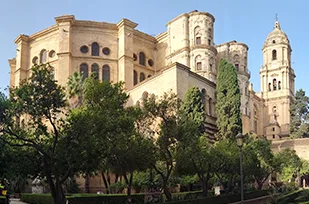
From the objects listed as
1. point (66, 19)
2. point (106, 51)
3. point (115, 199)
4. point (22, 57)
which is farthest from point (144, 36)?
point (115, 199)

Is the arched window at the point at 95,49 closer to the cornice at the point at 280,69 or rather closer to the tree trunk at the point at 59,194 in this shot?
the tree trunk at the point at 59,194

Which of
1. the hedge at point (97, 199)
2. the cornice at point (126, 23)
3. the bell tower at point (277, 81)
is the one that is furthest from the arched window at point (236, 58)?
the hedge at point (97, 199)

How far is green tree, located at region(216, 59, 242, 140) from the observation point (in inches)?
1563

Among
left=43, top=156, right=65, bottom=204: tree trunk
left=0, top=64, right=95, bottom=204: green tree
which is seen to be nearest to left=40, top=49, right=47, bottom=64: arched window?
left=0, top=64, right=95, bottom=204: green tree

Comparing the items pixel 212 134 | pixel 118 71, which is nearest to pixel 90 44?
pixel 118 71

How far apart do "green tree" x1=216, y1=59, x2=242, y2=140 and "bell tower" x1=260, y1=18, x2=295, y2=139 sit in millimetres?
28224

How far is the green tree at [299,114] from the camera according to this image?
6517 centimetres

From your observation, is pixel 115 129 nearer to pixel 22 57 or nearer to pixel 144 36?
pixel 144 36

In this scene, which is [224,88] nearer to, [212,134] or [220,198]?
[212,134]

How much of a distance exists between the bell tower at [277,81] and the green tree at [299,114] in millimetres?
956

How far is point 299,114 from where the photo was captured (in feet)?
222

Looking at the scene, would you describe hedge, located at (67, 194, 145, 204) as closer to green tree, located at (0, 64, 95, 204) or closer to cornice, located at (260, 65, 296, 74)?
green tree, located at (0, 64, 95, 204)

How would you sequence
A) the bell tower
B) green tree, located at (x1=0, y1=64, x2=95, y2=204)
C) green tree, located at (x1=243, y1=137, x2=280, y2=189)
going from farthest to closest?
the bell tower, green tree, located at (x1=243, y1=137, x2=280, y2=189), green tree, located at (x1=0, y1=64, x2=95, y2=204)

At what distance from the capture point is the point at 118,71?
157 feet
